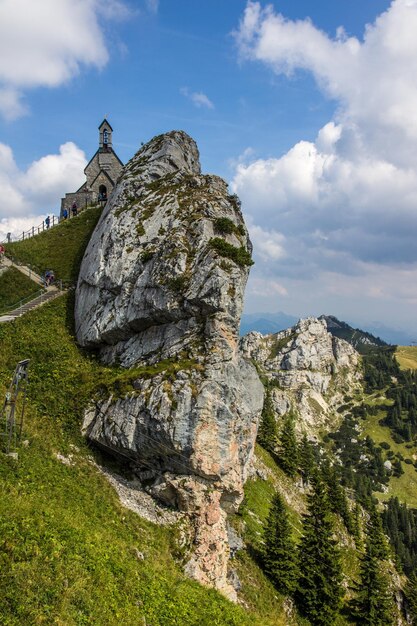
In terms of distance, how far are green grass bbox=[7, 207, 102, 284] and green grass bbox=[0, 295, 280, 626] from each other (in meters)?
17.5

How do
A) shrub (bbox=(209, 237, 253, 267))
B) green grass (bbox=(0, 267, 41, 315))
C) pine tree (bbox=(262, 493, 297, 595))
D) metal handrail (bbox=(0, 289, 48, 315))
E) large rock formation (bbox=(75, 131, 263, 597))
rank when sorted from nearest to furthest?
large rock formation (bbox=(75, 131, 263, 597)) < shrub (bbox=(209, 237, 253, 267)) < pine tree (bbox=(262, 493, 297, 595)) < metal handrail (bbox=(0, 289, 48, 315)) < green grass (bbox=(0, 267, 41, 315))

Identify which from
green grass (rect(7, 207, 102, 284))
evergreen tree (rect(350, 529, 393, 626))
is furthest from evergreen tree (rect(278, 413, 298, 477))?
green grass (rect(7, 207, 102, 284))

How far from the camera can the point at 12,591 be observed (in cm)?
1288

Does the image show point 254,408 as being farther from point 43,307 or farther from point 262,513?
point 43,307

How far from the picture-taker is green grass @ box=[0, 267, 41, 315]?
4494cm

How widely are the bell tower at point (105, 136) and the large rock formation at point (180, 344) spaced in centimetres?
2983

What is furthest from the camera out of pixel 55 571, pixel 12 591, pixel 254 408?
pixel 254 408

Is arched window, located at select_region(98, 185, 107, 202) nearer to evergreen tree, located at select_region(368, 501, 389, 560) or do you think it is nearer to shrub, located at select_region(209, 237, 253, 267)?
shrub, located at select_region(209, 237, 253, 267)

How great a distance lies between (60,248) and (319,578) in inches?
1915

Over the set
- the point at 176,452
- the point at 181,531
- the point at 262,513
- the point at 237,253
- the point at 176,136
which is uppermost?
the point at 176,136

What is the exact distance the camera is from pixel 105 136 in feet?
224

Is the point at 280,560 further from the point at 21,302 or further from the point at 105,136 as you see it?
the point at 105,136

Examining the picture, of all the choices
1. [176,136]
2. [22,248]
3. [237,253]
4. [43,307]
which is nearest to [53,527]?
[237,253]

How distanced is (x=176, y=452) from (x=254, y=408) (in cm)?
769
